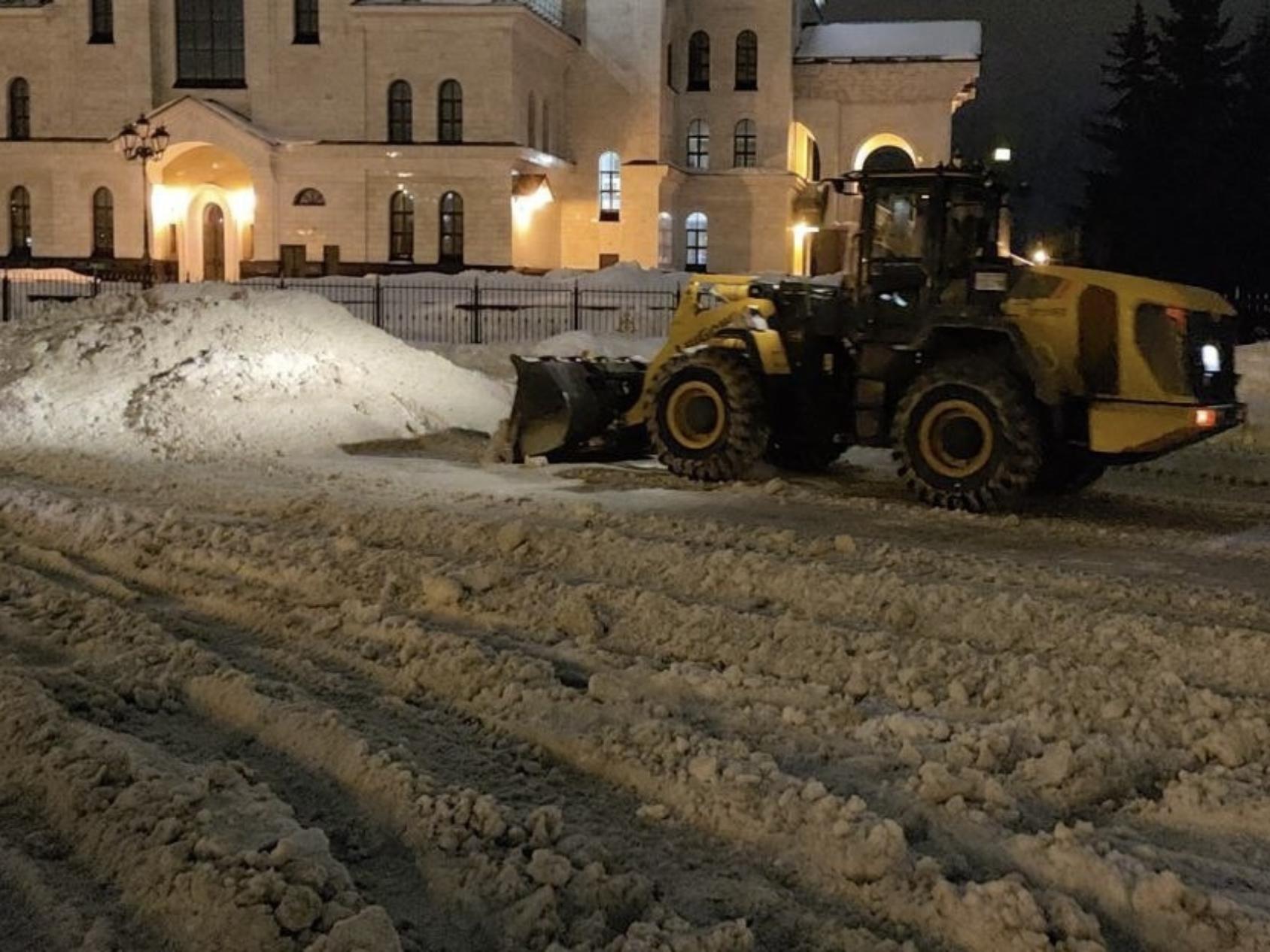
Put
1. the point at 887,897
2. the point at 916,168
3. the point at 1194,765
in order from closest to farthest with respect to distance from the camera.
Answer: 1. the point at 887,897
2. the point at 1194,765
3. the point at 916,168

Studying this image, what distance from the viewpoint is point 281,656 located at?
7.47 meters

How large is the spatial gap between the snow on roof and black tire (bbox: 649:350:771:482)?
145 feet

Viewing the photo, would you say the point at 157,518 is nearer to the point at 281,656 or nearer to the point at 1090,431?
the point at 281,656

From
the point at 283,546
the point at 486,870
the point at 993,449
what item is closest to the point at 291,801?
the point at 486,870

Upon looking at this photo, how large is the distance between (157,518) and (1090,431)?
7.31 meters

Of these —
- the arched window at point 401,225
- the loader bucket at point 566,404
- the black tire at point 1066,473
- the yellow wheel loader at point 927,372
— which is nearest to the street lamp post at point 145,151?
the arched window at point 401,225

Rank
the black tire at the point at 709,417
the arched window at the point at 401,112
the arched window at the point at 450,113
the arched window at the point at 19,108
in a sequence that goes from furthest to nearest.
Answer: the arched window at the point at 19,108, the arched window at the point at 401,112, the arched window at the point at 450,113, the black tire at the point at 709,417

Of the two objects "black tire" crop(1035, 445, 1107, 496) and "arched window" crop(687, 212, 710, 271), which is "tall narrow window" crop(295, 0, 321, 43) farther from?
"black tire" crop(1035, 445, 1107, 496)

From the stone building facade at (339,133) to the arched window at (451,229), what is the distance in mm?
53

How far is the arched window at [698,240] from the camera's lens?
54.2m

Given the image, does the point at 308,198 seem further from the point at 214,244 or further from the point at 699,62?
the point at 699,62

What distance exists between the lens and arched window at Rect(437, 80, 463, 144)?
4559cm

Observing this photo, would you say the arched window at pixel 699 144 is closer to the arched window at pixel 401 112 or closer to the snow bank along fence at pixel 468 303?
the arched window at pixel 401 112

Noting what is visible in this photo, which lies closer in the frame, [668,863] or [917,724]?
[668,863]
